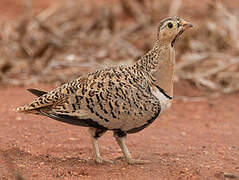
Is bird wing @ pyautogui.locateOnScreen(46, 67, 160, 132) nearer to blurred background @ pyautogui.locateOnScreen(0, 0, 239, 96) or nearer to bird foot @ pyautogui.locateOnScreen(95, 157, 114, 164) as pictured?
bird foot @ pyautogui.locateOnScreen(95, 157, 114, 164)

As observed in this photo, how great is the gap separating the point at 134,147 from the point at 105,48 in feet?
14.0

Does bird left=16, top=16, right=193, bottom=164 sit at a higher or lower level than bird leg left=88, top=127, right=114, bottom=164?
higher

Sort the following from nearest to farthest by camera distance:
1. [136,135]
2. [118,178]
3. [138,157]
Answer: [118,178] → [138,157] → [136,135]

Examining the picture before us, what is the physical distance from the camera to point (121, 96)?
4.25 m

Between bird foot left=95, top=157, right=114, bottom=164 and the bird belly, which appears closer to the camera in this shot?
the bird belly

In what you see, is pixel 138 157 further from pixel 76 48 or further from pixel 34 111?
pixel 76 48

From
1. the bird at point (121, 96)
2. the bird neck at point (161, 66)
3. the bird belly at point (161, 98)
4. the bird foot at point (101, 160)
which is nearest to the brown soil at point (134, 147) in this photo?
the bird foot at point (101, 160)

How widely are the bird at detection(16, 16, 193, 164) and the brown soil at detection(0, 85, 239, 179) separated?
44cm

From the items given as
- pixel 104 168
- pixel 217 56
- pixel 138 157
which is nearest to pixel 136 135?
pixel 138 157

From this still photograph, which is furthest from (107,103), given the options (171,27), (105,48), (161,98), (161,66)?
(105,48)

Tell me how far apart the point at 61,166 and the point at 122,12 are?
8356 mm

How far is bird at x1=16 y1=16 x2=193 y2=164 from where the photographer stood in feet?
14.0

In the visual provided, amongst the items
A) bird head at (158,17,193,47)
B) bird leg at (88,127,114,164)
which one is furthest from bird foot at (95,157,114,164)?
bird head at (158,17,193,47)

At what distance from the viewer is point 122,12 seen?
1234cm
